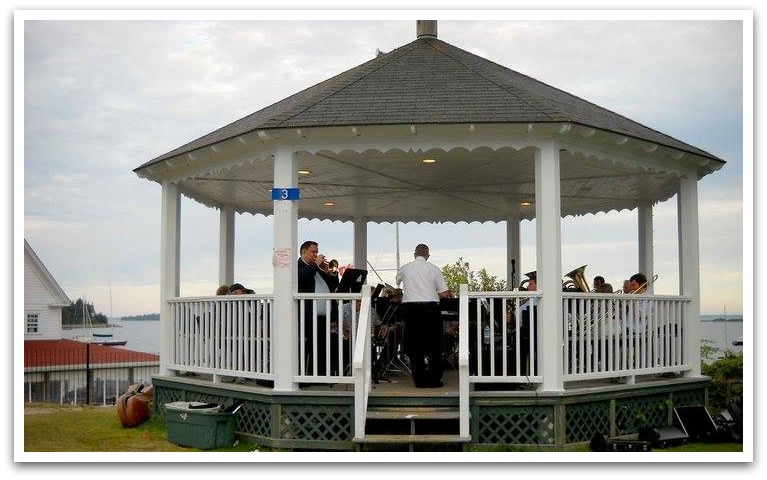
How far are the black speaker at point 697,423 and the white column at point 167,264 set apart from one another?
666cm

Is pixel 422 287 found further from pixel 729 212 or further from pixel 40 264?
pixel 40 264

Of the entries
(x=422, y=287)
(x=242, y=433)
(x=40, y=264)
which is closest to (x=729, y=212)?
(x=422, y=287)

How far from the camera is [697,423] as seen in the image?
36.3 ft

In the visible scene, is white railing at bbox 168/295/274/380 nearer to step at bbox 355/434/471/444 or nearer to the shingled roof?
step at bbox 355/434/471/444

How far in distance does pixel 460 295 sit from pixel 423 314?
79cm

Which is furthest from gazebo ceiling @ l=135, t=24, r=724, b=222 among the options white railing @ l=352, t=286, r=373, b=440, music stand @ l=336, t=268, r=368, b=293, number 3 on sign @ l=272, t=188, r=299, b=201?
white railing @ l=352, t=286, r=373, b=440

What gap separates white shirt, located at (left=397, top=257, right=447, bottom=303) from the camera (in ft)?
34.5

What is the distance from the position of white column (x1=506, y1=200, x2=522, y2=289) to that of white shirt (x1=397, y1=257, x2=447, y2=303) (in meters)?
6.12

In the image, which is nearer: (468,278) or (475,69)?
(475,69)

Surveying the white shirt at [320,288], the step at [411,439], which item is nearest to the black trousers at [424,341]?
the white shirt at [320,288]

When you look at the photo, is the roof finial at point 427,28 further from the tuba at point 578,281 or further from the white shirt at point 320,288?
the white shirt at point 320,288

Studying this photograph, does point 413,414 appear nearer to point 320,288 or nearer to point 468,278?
point 320,288

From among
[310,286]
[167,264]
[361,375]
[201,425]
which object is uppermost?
[167,264]

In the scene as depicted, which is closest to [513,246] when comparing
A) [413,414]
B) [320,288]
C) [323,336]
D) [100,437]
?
[323,336]
